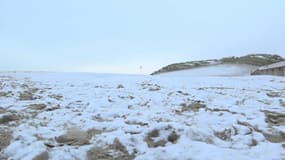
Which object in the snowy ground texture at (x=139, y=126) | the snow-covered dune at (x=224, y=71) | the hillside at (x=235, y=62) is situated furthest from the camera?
the hillside at (x=235, y=62)

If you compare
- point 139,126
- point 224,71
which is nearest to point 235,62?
point 224,71

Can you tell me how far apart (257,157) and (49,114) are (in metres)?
4.22

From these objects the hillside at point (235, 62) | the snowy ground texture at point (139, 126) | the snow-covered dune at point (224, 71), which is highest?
the hillside at point (235, 62)

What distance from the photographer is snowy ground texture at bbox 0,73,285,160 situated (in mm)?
5098

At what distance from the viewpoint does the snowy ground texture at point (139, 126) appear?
5.10 metres

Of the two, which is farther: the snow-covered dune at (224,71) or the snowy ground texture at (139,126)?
the snow-covered dune at (224,71)

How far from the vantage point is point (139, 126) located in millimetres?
6270

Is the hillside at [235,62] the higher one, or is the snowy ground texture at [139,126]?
the hillside at [235,62]

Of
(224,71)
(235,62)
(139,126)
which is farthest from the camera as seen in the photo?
(235,62)

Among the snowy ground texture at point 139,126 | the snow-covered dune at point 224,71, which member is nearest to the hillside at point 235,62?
the snow-covered dune at point 224,71

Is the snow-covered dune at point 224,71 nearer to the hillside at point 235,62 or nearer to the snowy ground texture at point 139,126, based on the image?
the hillside at point 235,62

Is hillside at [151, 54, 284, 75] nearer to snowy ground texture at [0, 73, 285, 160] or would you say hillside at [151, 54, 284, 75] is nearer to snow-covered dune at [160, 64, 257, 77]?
snow-covered dune at [160, 64, 257, 77]

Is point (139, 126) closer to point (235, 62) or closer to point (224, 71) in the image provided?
point (224, 71)

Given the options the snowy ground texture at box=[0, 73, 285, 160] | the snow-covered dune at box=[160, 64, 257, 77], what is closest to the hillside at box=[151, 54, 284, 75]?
the snow-covered dune at box=[160, 64, 257, 77]
